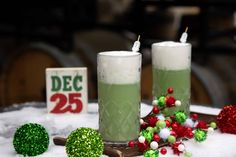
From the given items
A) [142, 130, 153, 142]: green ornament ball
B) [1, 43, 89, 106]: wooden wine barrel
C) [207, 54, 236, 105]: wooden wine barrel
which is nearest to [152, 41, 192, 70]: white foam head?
[142, 130, 153, 142]: green ornament ball

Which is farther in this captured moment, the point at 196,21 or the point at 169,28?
the point at 169,28

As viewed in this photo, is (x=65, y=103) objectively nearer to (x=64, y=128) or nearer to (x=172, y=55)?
(x=64, y=128)

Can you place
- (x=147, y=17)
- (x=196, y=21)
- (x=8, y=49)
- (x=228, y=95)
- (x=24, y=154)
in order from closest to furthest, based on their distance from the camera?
(x=24, y=154) → (x=228, y=95) → (x=196, y=21) → (x=147, y=17) → (x=8, y=49)

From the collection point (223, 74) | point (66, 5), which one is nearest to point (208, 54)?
point (223, 74)

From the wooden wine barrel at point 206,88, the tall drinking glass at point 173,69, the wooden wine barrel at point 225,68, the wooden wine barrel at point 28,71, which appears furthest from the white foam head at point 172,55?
the wooden wine barrel at point 28,71

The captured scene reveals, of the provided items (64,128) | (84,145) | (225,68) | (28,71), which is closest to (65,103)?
(64,128)

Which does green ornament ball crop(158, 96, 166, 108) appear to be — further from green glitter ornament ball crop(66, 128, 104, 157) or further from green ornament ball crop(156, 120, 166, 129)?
green glitter ornament ball crop(66, 128, 104, 157)

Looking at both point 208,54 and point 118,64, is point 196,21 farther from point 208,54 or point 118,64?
point 118,64
